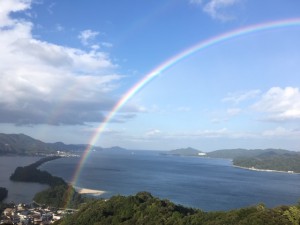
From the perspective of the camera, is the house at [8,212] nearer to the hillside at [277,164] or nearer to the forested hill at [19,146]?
the hillside at [277,164]

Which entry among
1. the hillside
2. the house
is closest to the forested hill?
the hillside

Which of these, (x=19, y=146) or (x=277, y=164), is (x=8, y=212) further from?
(x=19, y=146)

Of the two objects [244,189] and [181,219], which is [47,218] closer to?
[181,219]

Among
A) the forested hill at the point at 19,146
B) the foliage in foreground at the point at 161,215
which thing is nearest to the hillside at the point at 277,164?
the forested hill at the point at 19,146

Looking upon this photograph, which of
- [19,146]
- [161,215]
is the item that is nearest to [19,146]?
[19,146]

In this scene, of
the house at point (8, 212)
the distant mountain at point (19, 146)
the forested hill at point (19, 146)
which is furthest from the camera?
the distant mountain at point (19, 146)

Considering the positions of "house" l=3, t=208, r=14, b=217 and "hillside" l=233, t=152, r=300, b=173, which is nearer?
"house" l=3, t=208, r=14, b=217

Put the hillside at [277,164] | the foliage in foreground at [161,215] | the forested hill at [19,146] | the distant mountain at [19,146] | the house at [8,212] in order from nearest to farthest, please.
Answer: the foliage in foreground at [161,215], the house at [8,212], the hillside at [277,164], the forested hill at [19,146], the distant mountain at [19,146]

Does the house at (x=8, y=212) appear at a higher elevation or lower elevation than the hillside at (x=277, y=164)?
lower

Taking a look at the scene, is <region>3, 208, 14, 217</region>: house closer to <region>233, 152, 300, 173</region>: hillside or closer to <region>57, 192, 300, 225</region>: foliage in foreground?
<region>57, 192, 300, 225</region>: foliage in foreground

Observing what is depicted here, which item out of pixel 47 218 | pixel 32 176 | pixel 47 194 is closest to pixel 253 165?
pixel 32 176
